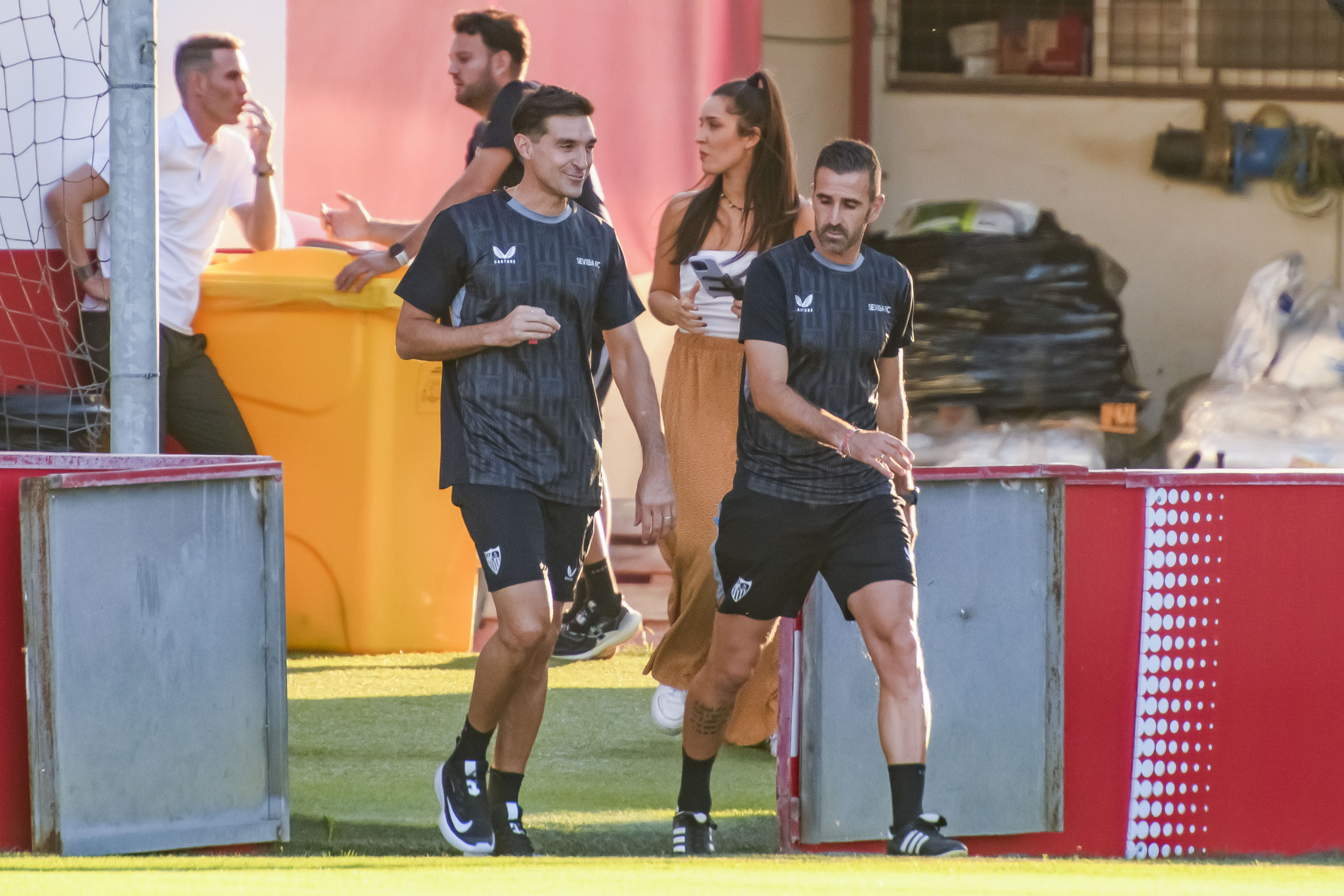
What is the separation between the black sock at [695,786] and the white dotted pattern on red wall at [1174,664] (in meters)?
1.10

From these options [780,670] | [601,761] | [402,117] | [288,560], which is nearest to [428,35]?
[402,117]

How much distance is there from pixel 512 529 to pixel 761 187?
5.20 feet

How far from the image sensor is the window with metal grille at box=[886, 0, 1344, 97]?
9.53m

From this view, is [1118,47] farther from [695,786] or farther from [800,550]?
[695,786]

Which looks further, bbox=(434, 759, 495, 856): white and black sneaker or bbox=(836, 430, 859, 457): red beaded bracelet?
bbox=(434, 759, 495, 856): white and black sneaker

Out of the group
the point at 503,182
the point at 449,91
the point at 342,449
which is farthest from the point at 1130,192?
the point at 342,449

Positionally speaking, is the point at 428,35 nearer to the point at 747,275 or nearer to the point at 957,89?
the point at 957,89

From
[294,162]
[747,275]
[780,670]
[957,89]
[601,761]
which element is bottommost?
[601,761]

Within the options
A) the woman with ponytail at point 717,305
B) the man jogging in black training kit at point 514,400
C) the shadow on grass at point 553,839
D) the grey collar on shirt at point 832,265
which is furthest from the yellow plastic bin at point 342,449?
the grey collar on shirt at point 832,265

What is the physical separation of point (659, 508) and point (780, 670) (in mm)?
488

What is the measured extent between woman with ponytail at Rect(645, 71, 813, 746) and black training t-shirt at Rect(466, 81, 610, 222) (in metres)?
0.70

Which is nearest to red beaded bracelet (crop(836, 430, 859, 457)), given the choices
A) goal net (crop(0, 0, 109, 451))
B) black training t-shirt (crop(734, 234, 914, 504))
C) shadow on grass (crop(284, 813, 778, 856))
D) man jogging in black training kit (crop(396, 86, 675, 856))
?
black training t-shirt (crop(734, 234, 914, 504))

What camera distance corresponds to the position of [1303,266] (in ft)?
31.1

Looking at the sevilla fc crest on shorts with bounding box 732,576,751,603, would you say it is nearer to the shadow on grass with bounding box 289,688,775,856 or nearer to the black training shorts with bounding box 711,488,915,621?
the black training shorts with bounding box 711,488,915,621
